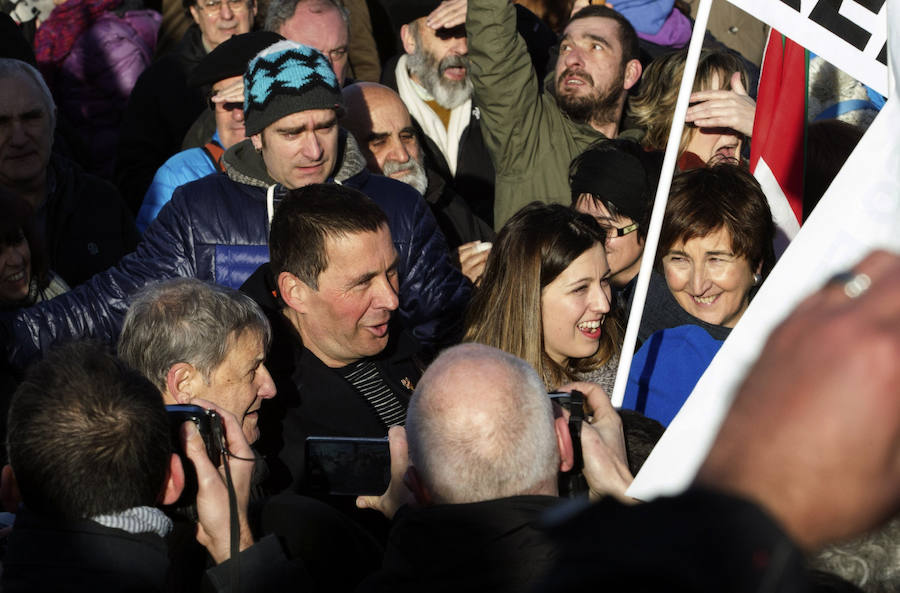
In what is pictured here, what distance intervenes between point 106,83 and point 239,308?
141 inches

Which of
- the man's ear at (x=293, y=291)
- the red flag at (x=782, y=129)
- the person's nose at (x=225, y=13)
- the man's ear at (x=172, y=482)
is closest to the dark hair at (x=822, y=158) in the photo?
the red flag at (x=782, y=129)

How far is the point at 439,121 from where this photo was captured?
18.8 feet

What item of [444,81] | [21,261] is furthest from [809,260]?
[444,81]

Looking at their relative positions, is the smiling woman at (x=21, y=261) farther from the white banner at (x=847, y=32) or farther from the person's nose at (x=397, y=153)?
the white banner at (x=847, y=32)

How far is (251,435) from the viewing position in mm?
3127

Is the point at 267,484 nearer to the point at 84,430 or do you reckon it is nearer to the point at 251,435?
the point at 251,435

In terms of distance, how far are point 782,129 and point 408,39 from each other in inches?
100

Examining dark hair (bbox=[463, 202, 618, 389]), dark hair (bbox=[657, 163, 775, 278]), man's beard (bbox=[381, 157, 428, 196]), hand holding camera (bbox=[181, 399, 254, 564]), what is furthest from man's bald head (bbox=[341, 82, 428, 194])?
hand holding camera (bbox=[181, 399, 254, 564])

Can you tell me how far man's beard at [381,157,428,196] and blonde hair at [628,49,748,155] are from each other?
1.03m

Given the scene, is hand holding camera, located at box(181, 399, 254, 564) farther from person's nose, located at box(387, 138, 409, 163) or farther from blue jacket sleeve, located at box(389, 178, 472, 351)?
person's nose, located at box(387, 138, 409, 163)

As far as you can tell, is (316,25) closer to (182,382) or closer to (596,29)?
(596,29)

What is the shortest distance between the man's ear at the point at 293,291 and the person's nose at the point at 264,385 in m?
0.37

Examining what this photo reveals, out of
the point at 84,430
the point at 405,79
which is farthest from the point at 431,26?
the point at 84,430

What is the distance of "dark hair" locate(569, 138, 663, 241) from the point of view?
4.48 metres
